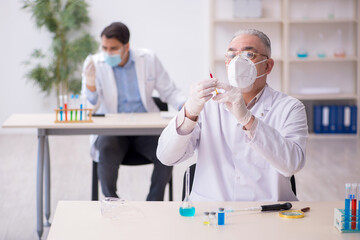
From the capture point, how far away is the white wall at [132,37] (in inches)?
263

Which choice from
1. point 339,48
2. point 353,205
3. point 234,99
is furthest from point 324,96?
point 353,205

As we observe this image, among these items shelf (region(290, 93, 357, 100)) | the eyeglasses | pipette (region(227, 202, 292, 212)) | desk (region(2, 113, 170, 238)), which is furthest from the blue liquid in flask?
shelf (region(290, 93, 357, 100))

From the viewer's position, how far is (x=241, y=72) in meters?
2.05

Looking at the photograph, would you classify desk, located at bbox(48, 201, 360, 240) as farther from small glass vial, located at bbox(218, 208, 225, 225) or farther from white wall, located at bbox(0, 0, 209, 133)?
white wall, located at bbox(0, 0, 209, 133)

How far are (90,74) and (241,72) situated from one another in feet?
5.88

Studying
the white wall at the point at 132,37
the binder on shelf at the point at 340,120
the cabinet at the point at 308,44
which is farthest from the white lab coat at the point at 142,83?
the binder on shelf at the point at 340,120

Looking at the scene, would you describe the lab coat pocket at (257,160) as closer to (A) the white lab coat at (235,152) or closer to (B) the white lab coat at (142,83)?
(A) the white lab coat at (235,152)

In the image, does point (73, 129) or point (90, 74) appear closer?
point (73, 129)

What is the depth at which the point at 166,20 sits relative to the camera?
6.77m

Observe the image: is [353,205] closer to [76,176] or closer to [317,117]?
[76,176]

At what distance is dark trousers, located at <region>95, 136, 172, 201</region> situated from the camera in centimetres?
337

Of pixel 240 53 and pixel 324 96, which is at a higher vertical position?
pixel 240 53

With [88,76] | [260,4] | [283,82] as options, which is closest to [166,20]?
[260,4]

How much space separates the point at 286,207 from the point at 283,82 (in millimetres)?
4942
